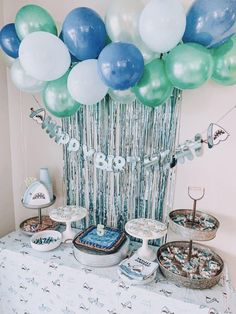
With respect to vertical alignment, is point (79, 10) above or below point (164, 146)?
above

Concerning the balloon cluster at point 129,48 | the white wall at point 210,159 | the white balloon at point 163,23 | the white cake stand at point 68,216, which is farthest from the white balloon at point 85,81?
the white cake stand at point 68,216

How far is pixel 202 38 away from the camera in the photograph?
112 centimetres

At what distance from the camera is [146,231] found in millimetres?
1504

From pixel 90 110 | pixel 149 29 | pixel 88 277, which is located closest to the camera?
pixel 149 29

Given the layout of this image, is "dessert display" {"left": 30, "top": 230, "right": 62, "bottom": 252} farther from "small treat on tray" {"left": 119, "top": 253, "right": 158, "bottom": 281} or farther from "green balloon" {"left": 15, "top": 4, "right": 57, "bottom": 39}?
"green balloon" {"left": 15, "top": 4, "right": 57, "bottom": 39}

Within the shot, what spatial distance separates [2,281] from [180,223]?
106 centimetres

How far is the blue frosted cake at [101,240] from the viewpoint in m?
1.50

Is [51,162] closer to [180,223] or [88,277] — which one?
[88,277]

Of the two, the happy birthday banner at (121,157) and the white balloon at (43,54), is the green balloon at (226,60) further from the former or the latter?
the white balloon at (43,54)

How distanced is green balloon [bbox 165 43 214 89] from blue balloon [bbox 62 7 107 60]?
0.31 meters

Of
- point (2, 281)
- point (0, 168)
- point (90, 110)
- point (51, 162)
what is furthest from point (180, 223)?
point (0, 168)

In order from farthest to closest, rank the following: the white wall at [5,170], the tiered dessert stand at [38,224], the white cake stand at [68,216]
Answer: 1. the white wall at [5,170]
2. the tiered dessert stand at [38,224]
3. the white cake stand at [68,216]

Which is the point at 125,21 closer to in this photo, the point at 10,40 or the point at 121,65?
the point at 121,65

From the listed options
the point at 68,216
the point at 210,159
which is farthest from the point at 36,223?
the point at 210,159
